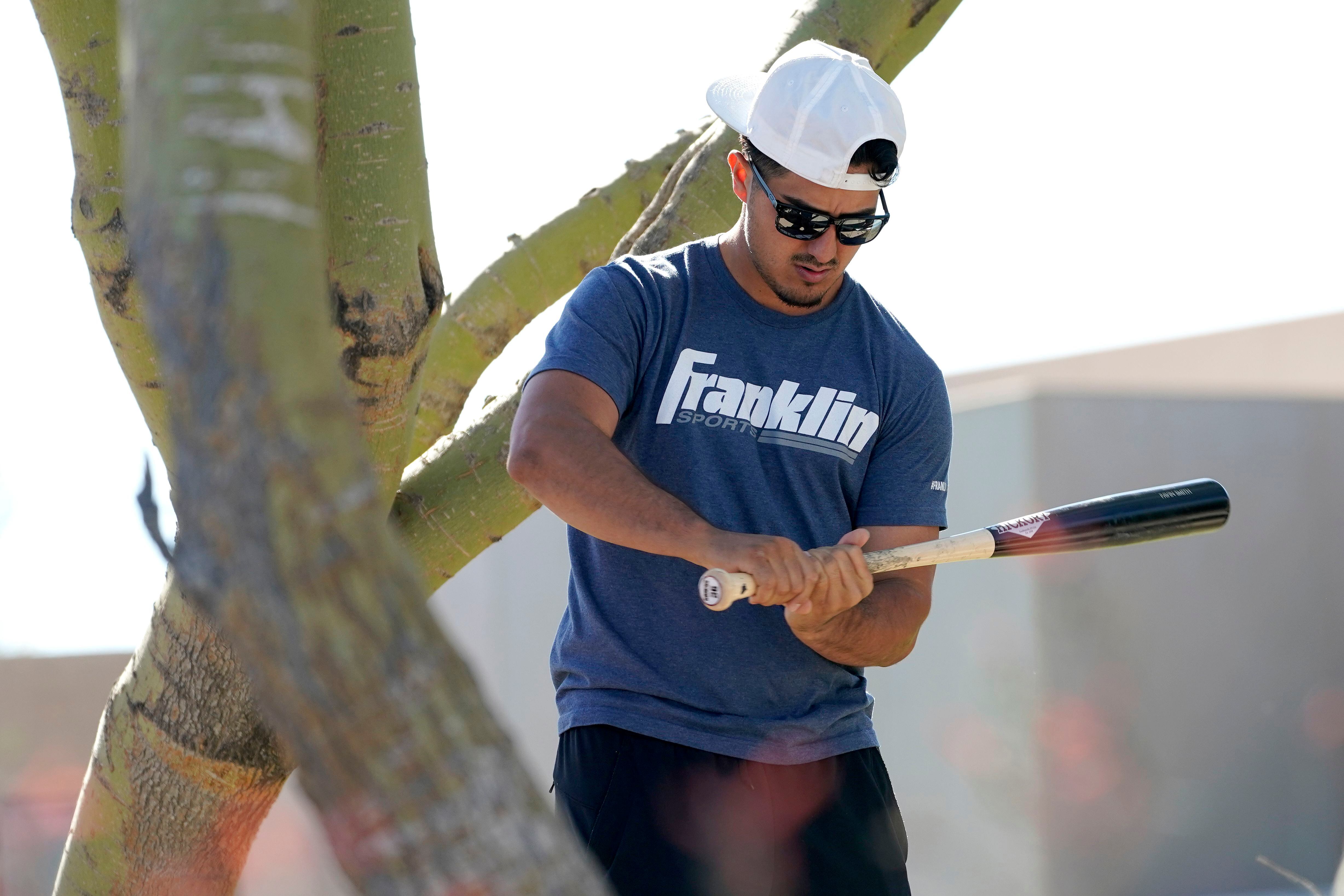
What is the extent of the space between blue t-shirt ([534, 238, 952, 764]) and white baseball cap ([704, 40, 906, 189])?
27 centimetres

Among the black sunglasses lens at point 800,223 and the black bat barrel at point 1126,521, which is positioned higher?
the black sunglasses lens at point 800,223

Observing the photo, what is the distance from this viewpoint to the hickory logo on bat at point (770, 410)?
8.30 feet

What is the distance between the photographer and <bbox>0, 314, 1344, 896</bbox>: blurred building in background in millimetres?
9758

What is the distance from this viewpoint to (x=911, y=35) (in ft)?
11.1

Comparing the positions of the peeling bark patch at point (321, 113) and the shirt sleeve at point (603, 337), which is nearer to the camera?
the peeling bark patch at point (321, 113)

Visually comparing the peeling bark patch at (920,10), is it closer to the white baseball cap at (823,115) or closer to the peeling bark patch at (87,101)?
the white baseball cap at (823,115)

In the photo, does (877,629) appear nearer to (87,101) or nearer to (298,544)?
(87,101)

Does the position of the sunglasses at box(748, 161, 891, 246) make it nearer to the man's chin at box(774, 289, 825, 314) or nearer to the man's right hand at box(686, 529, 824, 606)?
the man's chin at box(774, 289, 825, 314)

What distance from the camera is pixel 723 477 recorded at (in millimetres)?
2529

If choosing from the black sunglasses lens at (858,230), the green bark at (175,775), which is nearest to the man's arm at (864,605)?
the black sunglasses lens at (858,230)

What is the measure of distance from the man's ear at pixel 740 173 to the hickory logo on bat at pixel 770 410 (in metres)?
0.42

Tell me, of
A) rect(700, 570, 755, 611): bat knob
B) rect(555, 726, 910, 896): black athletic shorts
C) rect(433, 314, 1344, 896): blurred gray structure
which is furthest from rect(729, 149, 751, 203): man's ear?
rect(433, 314, 1344, 896): blurred gray structure

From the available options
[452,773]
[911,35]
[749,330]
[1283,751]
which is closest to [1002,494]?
[1283,751]

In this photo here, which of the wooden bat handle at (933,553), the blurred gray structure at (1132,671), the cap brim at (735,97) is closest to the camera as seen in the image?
the wooden bat handle at (933,553)
